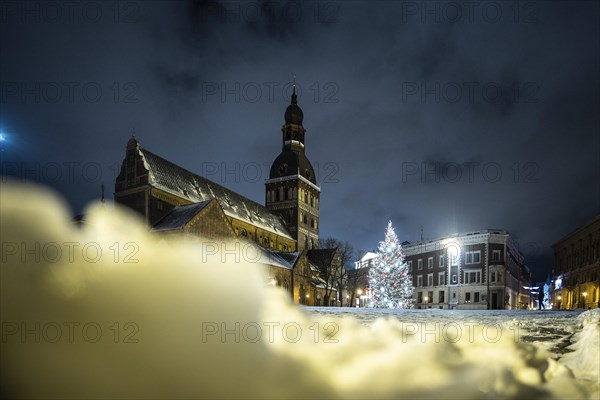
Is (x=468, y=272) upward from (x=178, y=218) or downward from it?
downward

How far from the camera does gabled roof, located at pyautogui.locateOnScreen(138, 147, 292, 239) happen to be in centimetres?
5274

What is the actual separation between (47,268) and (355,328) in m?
5.45

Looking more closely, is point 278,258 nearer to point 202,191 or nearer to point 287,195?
point 202,191

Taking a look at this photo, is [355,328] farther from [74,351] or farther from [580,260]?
[580,260]

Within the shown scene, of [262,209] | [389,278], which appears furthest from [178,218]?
[262,209]

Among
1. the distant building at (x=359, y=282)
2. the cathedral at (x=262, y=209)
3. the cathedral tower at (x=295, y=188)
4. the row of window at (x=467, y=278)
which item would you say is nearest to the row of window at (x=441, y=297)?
the row of window at (x=467, y=278)

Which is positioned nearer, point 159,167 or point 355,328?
point 355,328

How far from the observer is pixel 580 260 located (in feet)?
204

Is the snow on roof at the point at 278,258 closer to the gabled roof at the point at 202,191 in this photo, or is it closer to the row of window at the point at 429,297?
the gabled roof at the point at 202,191

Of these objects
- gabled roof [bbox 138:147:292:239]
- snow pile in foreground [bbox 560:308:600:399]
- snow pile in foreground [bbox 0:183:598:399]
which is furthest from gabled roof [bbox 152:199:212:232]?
snow pile in foreground [bbox 560:308:600:399]

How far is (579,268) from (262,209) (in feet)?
189

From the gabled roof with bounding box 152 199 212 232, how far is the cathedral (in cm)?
17

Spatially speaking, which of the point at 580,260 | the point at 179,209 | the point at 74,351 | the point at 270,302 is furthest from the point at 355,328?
the point at 580,260

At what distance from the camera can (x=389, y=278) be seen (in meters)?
45.1
